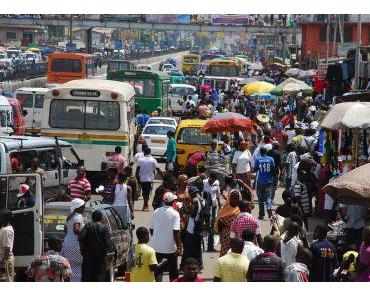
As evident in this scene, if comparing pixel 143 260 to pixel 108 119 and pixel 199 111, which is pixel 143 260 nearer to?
pixel 108 119

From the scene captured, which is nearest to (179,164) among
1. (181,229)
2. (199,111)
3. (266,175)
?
(266,175)

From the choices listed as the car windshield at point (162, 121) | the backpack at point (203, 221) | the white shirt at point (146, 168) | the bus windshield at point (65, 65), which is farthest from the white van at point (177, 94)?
the backpack at point (203, 221)

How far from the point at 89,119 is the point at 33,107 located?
39.9 ft

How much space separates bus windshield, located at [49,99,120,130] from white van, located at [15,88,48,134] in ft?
37.0

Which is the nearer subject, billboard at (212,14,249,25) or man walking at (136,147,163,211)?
man walking at (136,147,163,211)

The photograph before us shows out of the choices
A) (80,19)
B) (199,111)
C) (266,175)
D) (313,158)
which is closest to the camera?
(266,175)

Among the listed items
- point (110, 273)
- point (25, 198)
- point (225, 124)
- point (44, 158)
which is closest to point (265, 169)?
point (44, 158)

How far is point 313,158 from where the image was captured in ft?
72.2

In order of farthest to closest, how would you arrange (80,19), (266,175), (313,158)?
(80,19)
(313,158)
(266,175)

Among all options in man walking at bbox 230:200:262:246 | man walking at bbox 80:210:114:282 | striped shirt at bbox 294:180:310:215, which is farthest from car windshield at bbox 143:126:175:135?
man walking at bbox 80:210:114:282

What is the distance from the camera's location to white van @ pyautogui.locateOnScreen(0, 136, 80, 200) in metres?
19.2

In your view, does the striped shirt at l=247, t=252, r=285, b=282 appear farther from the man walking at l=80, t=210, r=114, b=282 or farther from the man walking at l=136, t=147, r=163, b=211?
the man walking at l=136, t=147, r=163, b=211
